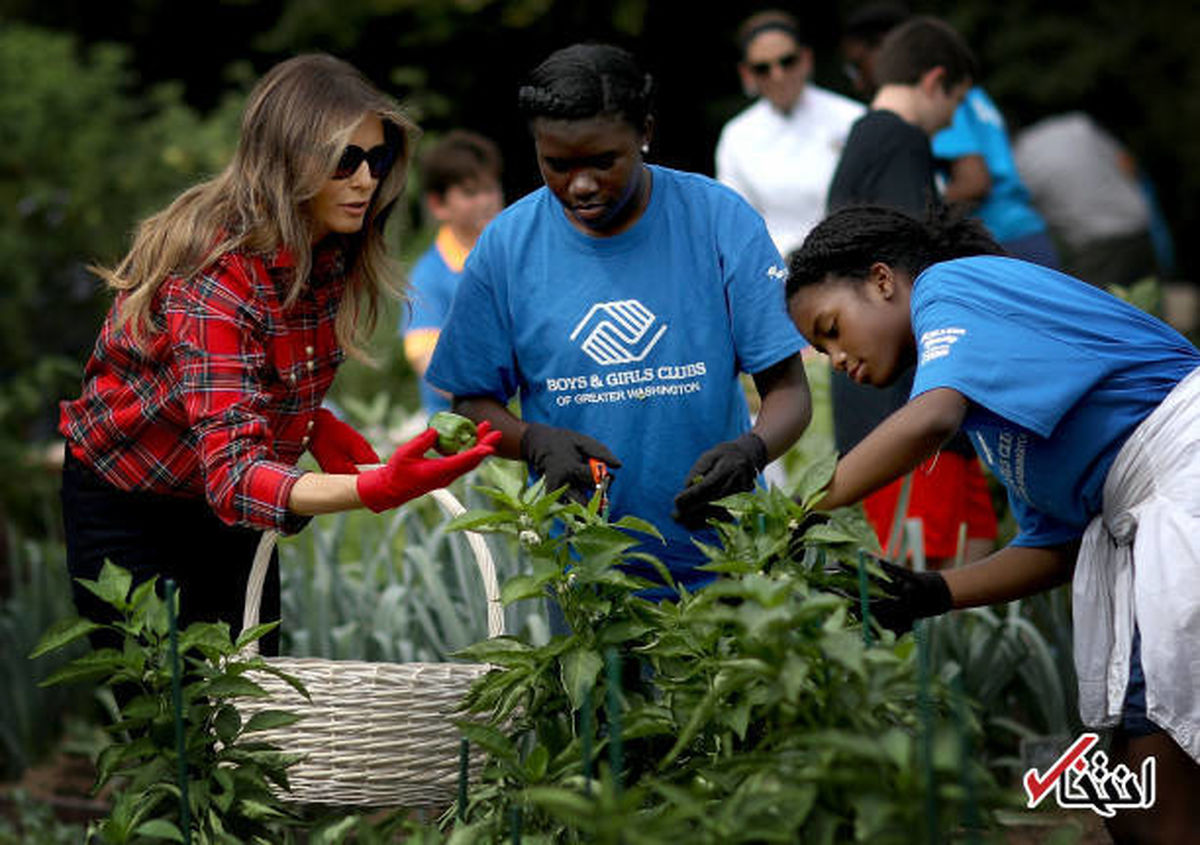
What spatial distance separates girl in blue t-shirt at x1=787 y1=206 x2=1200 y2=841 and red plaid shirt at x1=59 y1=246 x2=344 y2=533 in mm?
827

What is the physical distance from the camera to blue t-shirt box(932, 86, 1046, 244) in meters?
4.92

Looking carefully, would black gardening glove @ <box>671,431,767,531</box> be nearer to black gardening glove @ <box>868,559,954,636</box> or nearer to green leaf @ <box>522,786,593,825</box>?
black gardening glove @ <box>868,559,954,636</box>

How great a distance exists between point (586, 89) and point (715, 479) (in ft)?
2.36

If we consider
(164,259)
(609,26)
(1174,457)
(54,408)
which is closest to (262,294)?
(164,259)

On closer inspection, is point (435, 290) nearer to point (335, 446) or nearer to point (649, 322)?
point (335, 446)

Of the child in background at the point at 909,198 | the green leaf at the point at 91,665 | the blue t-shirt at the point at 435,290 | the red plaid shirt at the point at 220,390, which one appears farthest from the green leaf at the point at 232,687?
the blue t-shirt at the point at 435,290

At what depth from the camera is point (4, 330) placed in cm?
716

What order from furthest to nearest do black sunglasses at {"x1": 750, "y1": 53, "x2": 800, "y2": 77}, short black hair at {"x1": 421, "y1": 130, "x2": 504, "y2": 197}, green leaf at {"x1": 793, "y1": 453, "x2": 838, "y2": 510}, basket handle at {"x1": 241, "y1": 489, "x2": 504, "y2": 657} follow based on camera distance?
black sunglasses at {"x1": 750, "y1": 53, "x2": 800, "y2": 77}
short black hair at {"x1": 421, "y1": 130, "x2": 504, "y2": 197}
basket handle at {"x1": 241, "y1": 489, "x2": 504, "y2": 657}
green leaf at {"x1": 793, "y1": 453, "x2": 838, "y2": 510}

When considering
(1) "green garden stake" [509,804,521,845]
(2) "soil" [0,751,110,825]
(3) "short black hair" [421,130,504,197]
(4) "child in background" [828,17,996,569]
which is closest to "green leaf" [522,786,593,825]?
(1) "green garden stake" [509,804,521,845]

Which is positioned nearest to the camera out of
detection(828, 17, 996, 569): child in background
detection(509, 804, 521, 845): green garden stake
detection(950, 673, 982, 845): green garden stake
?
detection(950, 673, 982, 845): green garden stake

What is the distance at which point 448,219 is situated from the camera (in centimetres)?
539

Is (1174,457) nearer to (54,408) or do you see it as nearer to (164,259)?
(164,259)

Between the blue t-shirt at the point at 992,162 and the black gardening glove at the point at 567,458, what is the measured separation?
2561 mm

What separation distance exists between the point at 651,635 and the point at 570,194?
0.81 m
